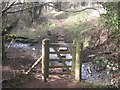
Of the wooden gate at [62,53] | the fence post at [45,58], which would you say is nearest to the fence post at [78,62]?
the wooden gate at [62,53]

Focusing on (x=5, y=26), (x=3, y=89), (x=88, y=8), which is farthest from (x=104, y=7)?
(x=3, y=89)

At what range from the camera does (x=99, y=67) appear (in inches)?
100

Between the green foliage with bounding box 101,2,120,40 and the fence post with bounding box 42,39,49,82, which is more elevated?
the green foliage with bounding box 101,2,120,40

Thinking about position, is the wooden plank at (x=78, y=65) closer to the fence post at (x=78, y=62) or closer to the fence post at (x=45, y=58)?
the fence post at (x=78, y=62)

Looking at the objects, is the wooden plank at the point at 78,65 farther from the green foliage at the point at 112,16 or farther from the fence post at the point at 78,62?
the green foliage at the point at 112,16

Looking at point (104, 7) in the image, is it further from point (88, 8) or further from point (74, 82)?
point (74, 82)

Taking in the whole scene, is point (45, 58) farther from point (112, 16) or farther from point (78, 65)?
point (112, 16)

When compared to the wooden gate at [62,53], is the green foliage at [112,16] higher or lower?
higher

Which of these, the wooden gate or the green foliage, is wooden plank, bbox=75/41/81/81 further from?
the green foliage

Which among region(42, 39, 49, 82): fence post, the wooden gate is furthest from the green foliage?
region(42, 39, 49, 82): fence post

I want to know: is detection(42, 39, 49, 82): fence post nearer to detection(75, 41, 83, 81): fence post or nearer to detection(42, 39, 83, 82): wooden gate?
detection(42, 39, 83, 82): wooden gate

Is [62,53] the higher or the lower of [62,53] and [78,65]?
the higher

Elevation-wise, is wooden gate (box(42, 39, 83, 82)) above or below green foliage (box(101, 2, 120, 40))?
below

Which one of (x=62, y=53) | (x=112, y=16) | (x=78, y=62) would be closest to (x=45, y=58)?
(x=62, y=53)
